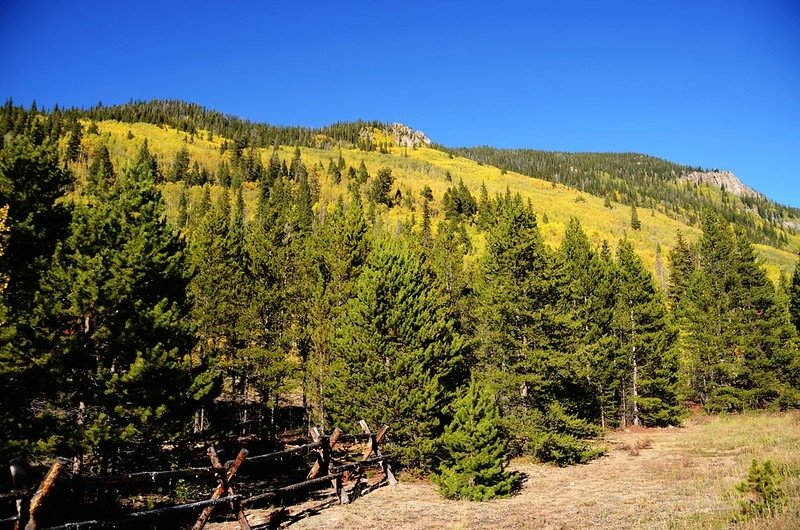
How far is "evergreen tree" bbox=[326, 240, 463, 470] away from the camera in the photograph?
18.2 m

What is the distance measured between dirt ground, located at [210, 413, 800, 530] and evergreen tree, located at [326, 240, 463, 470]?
223cm

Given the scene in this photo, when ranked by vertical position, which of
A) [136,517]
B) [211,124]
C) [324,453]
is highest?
[211,124]

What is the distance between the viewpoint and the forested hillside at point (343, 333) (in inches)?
549

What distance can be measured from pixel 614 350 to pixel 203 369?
26.4 metres

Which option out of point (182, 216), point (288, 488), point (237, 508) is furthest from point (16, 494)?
point (182, 216)

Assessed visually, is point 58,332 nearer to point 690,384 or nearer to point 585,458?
point 585,458

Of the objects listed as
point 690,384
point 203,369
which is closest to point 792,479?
point 203,369

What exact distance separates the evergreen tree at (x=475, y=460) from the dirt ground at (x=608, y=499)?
440 millimetres

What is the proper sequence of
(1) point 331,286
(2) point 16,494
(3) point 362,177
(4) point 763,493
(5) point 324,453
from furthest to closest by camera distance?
(3) point 362,177, (1) point 331,286, (5) point 324,453, (4) point 763,493, (2) point 16,494

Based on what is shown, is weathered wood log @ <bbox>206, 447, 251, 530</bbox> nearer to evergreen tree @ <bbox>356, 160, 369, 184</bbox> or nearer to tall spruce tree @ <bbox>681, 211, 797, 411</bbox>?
tall spruce tree @ <bbox>681, 211, 797, 411</bbox>

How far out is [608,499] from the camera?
13547mm

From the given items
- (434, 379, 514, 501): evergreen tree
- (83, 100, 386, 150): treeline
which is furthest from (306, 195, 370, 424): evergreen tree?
(83, 100, 386, 150): treeline

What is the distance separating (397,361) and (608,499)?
8.22 metres

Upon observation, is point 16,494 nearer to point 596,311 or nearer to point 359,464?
point 359,464
